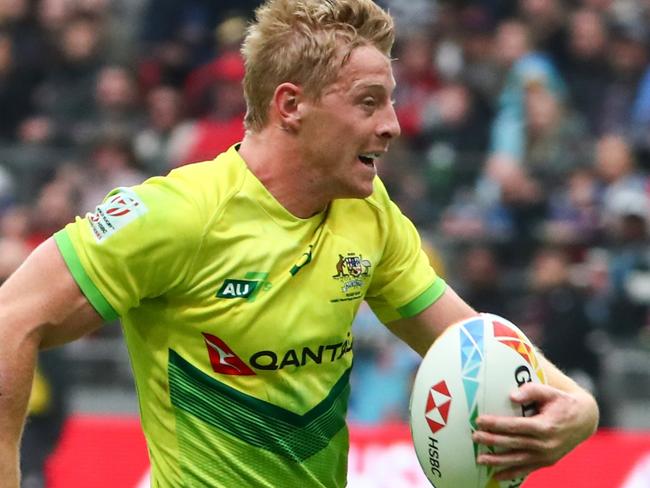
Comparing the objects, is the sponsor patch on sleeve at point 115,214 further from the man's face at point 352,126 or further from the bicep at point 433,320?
the bicep at point 433,320

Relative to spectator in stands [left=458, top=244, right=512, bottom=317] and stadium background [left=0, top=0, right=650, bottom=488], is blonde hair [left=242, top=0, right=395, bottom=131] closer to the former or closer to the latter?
stadium background [left=0, top=0, right=650, bottom=488]

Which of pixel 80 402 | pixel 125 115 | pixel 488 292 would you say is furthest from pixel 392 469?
pixel 125 115

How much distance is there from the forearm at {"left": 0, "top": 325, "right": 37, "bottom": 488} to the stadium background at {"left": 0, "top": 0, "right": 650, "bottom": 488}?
4.05 metres

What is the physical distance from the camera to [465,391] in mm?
3906

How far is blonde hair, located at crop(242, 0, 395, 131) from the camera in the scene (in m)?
Answer: 4.00

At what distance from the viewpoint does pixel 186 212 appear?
12.7 feet

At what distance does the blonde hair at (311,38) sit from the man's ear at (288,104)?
2cm

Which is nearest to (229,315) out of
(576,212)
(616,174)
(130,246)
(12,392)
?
(130,246)

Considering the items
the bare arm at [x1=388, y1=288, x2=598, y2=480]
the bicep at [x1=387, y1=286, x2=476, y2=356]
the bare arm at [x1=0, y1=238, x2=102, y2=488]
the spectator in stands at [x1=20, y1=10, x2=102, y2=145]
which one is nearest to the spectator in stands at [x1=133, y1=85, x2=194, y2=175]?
the spectator in stands at [x1=20, y1=10, x2=102, y2=145]

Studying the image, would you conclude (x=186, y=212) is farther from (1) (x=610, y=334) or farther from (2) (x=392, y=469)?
(1) (x=610, y=334)

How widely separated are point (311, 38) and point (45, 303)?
1037 mm

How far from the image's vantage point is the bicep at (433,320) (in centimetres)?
443

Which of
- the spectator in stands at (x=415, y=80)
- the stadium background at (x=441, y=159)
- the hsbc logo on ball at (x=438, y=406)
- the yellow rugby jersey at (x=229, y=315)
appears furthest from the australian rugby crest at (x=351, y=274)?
the spectator in stands at (x=415, y=80)

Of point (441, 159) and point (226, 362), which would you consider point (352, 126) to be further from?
point (441, 159)
